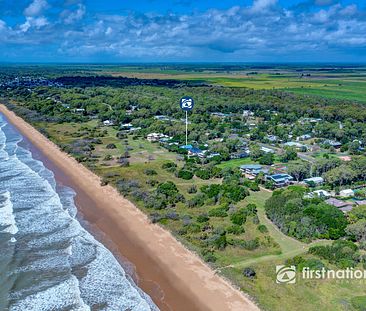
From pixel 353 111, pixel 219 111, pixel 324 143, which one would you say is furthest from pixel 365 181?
pixel 219 111

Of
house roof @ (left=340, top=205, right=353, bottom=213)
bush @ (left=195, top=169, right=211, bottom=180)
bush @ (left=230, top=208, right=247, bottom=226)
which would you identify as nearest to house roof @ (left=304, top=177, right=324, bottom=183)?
house roof @ (left=340, top=205, right=353, bottom=213)

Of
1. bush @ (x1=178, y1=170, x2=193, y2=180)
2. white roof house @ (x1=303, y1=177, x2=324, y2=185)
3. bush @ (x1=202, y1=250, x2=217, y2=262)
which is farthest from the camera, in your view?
bush @ (x1=178, y1=170, x2=193, y2=180)

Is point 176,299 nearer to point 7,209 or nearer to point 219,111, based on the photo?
point 7,209

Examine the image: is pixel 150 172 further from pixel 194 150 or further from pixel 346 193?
pixel 346 193

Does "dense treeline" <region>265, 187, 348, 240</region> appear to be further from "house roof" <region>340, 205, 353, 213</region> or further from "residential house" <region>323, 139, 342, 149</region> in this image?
"residential house" <region>323, 139, 342, 149</region>

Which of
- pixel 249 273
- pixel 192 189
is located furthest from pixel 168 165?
pixel 249 273

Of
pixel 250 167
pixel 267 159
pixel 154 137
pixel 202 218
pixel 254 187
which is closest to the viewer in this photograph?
pixel 202 218

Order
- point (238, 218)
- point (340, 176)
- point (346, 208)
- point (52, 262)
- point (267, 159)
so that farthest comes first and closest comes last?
point (267, 159) → point (340, 176) → point (346, 208) → point (238, 218) → point (52, 262)
